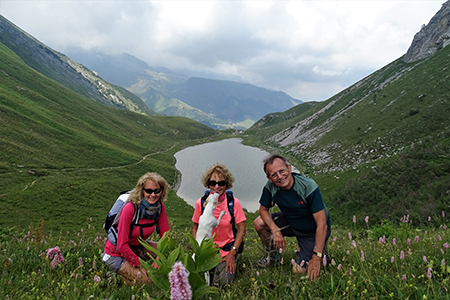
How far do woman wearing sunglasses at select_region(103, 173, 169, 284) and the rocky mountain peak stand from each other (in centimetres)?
10540

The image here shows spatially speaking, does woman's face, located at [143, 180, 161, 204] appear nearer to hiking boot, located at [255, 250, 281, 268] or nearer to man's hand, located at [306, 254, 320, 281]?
hiking boot, located at [255, 250, 281, 268]

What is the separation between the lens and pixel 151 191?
18.2ft

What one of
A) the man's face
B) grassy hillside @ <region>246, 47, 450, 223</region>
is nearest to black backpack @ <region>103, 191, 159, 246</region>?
the man's face

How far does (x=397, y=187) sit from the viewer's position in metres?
19.7

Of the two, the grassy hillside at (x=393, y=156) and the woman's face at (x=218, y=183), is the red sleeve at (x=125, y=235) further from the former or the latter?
the grassy hillside at (x=393, y=156)

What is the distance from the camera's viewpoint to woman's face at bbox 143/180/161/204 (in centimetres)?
553

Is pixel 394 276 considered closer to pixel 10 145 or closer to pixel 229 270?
pixel 229 270

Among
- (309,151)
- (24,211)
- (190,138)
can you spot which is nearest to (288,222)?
(24,211)

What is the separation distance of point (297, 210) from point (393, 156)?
31.6 m

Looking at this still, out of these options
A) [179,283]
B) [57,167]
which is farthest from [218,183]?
[57,167]

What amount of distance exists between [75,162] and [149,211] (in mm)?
57186

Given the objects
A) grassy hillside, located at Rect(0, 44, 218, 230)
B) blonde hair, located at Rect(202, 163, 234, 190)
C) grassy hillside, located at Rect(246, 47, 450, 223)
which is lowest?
grassy hillside, located at Rect(246, 47, 450, 223)

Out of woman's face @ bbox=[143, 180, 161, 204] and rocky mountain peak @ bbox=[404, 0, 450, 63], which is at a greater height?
rocky mountain peak @ bbox=[404, 0, 450, 63]

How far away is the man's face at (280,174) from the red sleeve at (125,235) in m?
3.38
